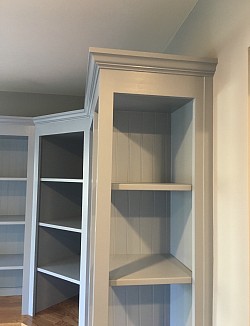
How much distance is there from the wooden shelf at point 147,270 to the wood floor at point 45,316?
4.14 ft

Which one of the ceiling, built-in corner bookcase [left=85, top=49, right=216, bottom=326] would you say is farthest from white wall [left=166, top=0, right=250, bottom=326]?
the ceiling

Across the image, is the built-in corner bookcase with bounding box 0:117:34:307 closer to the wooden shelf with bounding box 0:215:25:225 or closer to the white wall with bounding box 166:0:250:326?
the wooden shelf with bounding box 0:215:25:225

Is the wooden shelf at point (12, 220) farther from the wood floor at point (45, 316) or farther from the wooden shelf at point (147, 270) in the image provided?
the wooden shelf at point (147, 270)

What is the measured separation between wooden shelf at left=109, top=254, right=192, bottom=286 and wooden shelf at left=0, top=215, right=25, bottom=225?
4.92ft

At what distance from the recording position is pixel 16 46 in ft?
6.61

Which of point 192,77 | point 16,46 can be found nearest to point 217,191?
point 192,77

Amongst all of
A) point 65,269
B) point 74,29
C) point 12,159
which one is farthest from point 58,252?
point 74,29

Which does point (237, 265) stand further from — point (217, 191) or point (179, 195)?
point (179, 195)

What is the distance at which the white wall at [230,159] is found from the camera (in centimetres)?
96

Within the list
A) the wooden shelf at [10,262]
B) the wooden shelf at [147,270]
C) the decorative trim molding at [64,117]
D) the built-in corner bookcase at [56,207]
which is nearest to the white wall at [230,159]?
the wooden shelf at [147,270]

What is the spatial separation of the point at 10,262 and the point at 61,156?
1.13m

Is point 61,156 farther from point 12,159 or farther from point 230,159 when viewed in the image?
Result: point 230,159

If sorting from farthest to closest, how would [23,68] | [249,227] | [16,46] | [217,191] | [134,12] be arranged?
[23,68], [16,46], [134,12], [217,191], [249,227]

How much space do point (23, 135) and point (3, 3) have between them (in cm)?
131
